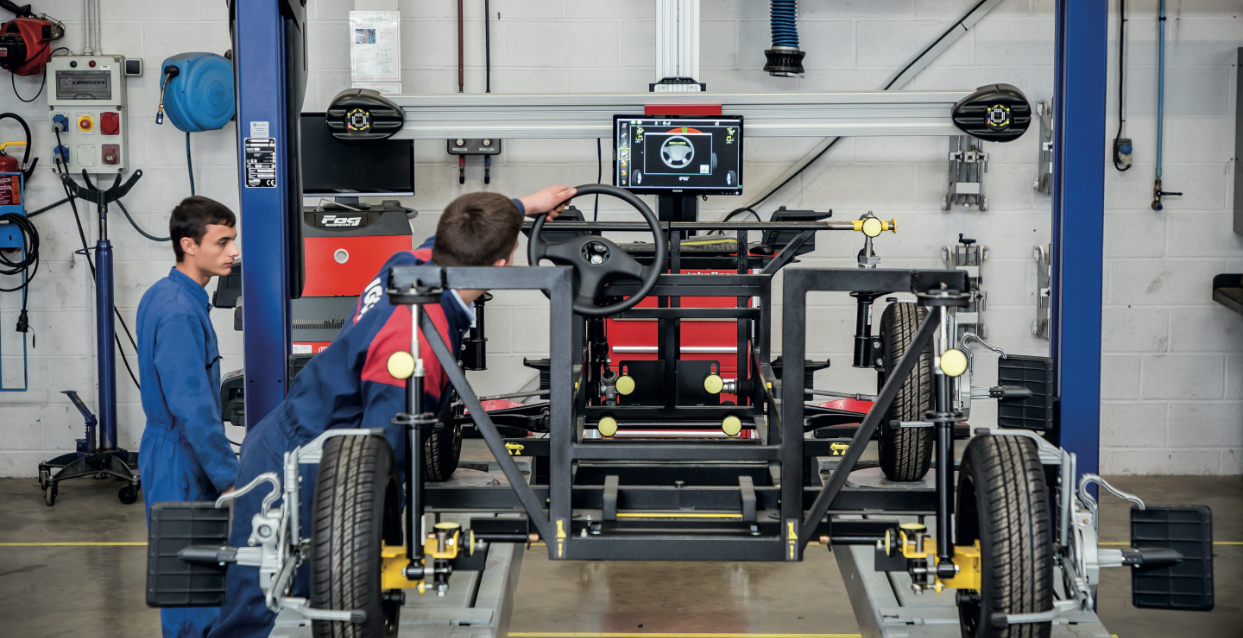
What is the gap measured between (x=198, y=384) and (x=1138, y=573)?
227 cm

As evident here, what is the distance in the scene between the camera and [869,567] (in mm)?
2715

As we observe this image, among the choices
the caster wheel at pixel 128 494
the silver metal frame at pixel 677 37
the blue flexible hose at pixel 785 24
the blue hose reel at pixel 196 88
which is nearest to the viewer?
the silver metal frame at pixel 677 37

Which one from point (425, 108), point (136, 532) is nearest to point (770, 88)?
point (425, 108)

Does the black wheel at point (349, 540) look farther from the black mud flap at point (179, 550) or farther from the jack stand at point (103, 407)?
the jack stand at point (103, 407)

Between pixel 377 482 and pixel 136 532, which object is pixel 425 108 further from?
pixel 136 532

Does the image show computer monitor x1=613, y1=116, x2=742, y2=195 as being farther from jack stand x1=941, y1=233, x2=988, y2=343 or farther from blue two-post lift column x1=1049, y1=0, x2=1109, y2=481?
jack stand x1=941, y1=233, x2=988, y2=343

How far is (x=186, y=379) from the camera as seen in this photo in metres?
2.70

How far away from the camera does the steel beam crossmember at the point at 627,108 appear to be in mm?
3180

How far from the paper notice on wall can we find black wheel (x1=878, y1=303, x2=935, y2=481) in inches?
131

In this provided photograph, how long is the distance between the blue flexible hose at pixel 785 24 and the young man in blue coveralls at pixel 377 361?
3.40m

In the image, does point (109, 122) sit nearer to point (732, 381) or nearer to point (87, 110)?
point (87, 110)

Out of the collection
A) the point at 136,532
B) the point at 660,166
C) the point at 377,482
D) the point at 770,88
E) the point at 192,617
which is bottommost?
the point at 136,532

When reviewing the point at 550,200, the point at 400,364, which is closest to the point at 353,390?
the point at 400,364

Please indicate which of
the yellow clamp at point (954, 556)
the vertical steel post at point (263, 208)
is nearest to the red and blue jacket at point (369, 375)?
the vertical steel post at point (263, 208)
